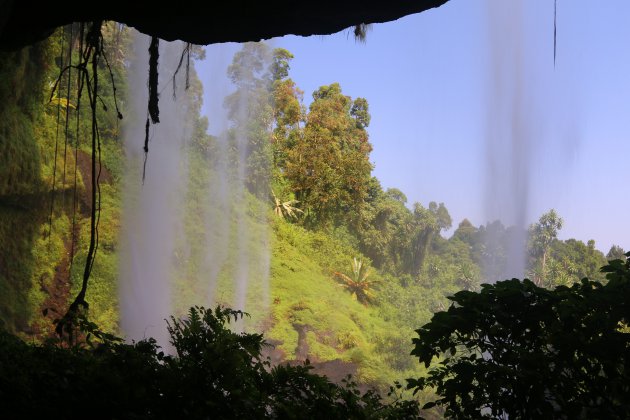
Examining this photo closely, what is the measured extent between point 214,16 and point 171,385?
2.87 meters

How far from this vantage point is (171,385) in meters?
2.37

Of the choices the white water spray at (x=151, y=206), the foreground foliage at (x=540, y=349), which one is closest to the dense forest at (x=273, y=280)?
the foreground foliage at (x=540, y=349)

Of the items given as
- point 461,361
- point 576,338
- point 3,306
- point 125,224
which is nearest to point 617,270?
point 576,338

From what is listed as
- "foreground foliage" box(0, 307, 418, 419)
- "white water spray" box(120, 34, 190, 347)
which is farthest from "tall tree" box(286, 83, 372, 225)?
"foreground foliage" box(0, 307, 418, 419)

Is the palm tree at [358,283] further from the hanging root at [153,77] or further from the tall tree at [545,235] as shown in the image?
the hanging root at [153,77]

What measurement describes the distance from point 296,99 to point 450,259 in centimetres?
1396

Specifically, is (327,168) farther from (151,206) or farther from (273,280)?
(151,206)

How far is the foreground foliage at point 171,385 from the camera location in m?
2.26

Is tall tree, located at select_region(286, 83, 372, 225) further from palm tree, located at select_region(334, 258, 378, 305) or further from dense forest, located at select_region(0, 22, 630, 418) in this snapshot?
palm tree, located at select_region(334, 258, 378, 305)

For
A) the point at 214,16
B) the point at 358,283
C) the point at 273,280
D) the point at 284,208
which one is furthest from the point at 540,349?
the point at 284,208

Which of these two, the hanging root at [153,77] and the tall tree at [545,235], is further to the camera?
the tall tree at [545,235]

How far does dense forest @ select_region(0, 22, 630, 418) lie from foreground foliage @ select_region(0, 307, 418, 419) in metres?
0.01

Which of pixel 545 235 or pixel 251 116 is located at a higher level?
pixel 251 116

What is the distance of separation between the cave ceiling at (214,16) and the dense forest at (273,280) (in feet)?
1.39
